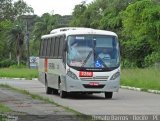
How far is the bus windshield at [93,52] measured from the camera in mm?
23922

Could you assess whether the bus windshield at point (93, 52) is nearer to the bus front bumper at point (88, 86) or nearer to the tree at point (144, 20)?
the bus front bumper at point (88, 86)

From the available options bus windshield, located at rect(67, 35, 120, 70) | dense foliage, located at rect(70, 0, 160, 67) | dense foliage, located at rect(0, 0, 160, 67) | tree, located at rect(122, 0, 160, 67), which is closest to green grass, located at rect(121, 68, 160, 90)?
bus windshield, located at rect(67, 35, 120, 70)

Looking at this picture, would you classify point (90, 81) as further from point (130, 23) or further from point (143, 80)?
point (130, 23)

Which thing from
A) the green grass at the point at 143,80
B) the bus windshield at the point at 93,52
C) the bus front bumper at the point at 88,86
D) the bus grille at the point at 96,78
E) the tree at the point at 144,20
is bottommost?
the green grass at the point at 143,80

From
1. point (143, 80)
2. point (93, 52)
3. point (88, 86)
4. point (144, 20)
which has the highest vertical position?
point (144, 20)

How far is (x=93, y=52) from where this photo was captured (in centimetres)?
2402

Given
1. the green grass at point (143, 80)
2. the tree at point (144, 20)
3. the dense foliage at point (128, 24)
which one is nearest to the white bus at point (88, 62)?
the green grass at point (143, 80)

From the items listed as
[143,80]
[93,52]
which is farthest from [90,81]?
[143,80]

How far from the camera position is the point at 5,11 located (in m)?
19.6

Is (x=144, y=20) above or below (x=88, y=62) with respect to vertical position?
above

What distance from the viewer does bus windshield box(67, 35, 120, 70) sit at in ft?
78.5

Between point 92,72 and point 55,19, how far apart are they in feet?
264

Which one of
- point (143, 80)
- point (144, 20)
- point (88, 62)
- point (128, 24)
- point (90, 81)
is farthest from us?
point (128, 24)

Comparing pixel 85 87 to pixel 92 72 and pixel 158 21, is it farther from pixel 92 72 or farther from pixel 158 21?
pixel 158 21
